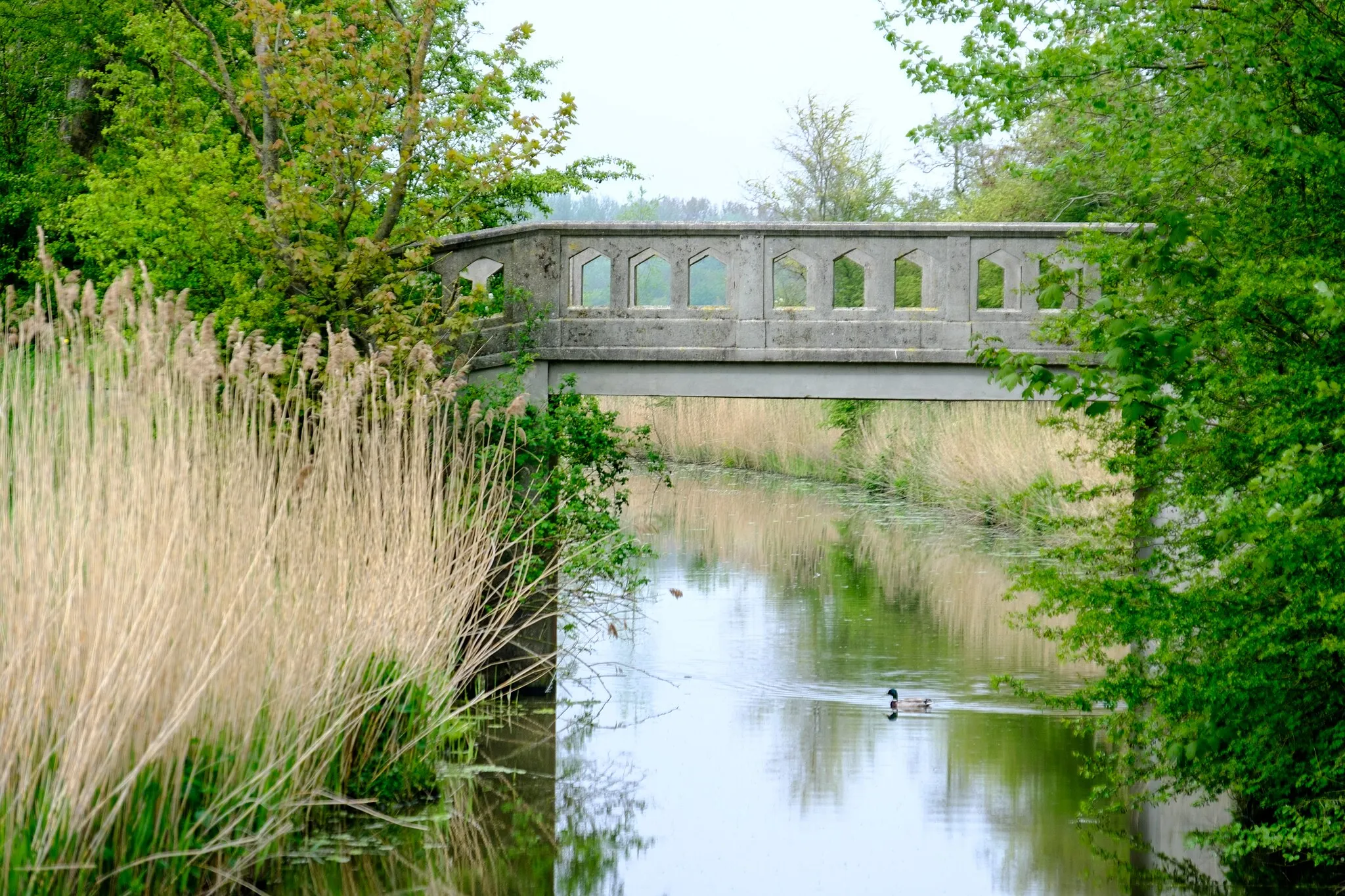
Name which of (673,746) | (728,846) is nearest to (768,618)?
(673,746)

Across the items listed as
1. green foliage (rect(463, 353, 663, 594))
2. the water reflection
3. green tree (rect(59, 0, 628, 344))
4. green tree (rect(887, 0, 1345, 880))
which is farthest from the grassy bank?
green tree (rect(887, 0, 1345, 880))

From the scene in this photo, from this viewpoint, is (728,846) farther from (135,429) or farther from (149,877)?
(135,429)

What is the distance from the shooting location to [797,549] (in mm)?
19859

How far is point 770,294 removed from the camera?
11.4 metres

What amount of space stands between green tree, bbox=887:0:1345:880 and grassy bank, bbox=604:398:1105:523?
741cm

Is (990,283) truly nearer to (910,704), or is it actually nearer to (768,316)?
(768,316)

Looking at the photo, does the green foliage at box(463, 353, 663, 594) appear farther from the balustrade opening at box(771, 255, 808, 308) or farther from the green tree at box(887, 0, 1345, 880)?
the balustrade opening at box(771, 255, 808, 308)

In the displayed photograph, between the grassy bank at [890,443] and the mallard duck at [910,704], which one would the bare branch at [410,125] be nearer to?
the mallard duck at [910,704]

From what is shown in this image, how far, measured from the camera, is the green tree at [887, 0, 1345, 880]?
664cm

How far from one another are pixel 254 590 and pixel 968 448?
55.9 ft

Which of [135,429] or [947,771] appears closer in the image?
[135,429]

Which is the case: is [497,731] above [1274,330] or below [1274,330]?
below

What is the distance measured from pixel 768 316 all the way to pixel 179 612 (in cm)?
623

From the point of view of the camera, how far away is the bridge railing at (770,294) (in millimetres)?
11195
